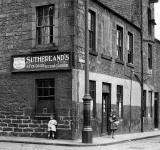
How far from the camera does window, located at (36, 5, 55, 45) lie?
2091cm

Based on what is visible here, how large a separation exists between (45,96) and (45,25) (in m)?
3.59

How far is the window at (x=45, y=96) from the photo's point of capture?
20.5 m

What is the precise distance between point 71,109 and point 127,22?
1012 cm

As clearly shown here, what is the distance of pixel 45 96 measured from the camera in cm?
2073

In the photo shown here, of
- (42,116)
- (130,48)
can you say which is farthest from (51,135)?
(130,48)

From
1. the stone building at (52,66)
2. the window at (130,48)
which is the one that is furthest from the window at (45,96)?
the window at (130,48)

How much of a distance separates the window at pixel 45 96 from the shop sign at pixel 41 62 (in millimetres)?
737

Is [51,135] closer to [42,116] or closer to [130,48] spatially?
[42,116]

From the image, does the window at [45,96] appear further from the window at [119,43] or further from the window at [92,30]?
the window at [119,43]

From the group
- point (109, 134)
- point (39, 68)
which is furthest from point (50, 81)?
point (109, 134)

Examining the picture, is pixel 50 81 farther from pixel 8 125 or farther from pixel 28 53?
pixel 8 125

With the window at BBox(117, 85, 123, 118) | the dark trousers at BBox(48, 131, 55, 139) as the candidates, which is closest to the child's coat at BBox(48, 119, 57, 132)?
the dark trousers at BBox(48, 131, 55, 139)

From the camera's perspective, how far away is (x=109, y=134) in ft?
78.7

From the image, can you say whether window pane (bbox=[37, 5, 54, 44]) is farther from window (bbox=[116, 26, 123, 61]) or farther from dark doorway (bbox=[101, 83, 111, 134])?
window (bbox=[116, 26, 123, 61])
